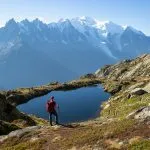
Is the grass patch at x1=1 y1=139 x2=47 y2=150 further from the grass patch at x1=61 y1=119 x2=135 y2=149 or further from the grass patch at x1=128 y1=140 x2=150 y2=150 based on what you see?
the grass patch at x1=128 y1=140 x2=150 y2=150

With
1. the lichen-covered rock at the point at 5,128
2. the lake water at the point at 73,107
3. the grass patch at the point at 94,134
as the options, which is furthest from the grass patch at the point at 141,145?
the lake water at the point at 73,107

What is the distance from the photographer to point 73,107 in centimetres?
12181

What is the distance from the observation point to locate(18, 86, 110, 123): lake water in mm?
101900

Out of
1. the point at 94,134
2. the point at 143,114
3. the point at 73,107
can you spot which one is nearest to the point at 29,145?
the point at 94,134

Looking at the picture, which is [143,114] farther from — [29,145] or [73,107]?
[73,107]

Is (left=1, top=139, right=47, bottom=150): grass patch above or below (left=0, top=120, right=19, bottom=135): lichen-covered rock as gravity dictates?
below

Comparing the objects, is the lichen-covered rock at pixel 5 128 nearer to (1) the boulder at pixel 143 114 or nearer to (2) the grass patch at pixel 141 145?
(1) the boulder at pixel 143 114

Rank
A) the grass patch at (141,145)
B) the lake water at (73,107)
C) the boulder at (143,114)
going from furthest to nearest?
1. the lake water at (73,107)
2. the boulder at (143,114)
3. the grass patch at (141,145)

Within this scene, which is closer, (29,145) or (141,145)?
(141,145)

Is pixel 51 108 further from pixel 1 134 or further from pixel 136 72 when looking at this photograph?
pixel 136 72

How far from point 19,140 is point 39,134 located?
2.43m

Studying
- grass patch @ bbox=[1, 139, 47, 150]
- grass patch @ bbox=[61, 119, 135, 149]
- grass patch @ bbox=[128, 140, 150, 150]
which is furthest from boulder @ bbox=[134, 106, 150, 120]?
grass patch @ bbox=[1, 139, 47, 150]

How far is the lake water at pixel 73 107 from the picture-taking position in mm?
101900

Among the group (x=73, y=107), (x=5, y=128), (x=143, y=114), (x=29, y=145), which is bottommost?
(x=73, y=107)
